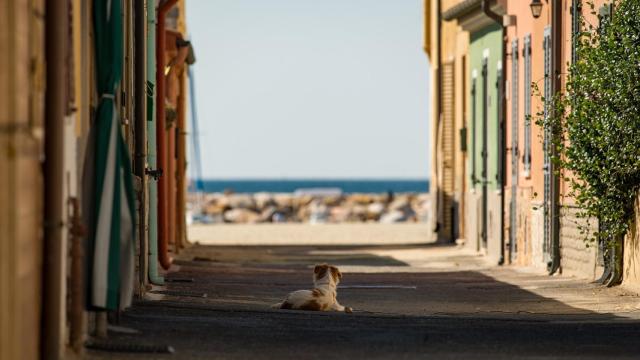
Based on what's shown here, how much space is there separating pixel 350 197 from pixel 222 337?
105m

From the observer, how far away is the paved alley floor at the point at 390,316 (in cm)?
1309

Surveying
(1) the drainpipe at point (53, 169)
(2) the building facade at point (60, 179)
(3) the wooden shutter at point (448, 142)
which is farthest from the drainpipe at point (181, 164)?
(1) the drainpipe at point (53, 169)

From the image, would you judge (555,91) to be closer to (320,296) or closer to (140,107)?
(140,107)

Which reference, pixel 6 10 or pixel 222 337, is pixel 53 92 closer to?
pixel 6 10

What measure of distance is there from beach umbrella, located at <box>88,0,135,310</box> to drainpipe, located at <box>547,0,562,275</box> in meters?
13.0

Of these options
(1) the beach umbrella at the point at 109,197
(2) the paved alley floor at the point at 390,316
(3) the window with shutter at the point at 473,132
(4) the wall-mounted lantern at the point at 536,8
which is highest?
(4) the wall-mounted lantern at the point at 536,8

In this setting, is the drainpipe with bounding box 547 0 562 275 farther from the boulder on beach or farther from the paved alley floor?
the boulder on beach

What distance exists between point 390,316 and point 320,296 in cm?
82

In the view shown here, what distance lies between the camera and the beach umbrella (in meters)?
12.3

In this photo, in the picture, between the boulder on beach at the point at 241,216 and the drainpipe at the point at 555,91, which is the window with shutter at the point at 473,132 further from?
the boulder on beach at the point at 241,216

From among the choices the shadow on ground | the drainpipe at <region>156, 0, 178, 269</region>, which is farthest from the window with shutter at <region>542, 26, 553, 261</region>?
the drainpipe at <region>156, 0, 178, 269</region>

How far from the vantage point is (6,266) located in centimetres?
944

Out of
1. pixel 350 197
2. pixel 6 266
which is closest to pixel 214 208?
pixel 350 197

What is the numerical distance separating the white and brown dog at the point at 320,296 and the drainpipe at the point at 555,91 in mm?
8377
